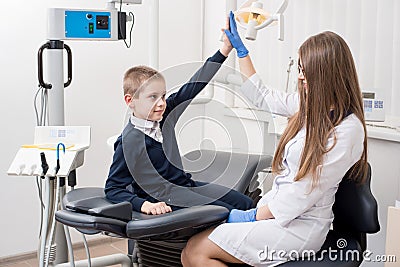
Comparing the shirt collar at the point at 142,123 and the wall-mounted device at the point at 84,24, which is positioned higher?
the wall-mounted device at the point at 84,24

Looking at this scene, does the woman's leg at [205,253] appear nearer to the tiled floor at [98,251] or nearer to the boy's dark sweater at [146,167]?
the boy's dark sweater at [146,167]

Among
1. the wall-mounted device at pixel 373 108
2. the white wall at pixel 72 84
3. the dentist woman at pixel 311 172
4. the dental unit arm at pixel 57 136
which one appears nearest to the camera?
the dentist woman at pixel 311 172

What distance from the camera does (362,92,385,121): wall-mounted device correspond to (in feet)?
8.34

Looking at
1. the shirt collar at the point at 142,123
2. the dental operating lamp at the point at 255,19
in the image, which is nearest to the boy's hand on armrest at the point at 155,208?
the shirt collar at the point at 142,123

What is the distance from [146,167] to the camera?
6.27 feet

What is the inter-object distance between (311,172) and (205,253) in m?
0.41

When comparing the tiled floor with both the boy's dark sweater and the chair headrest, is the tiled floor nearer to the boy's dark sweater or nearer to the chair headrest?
the boy's dark sweater

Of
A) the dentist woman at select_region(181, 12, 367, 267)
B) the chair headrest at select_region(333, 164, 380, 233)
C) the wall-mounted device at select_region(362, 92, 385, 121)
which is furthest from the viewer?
the wall-mounted device at select_region(362, 92, 385, 121)

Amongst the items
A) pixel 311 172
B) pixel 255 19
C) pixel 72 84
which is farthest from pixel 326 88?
pixel 72 84

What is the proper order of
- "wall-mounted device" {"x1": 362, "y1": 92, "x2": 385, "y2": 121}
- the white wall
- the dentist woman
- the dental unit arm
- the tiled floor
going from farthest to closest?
1. the tiled floor
2. the white wall
3. "wall-mounted device" {"x1": 362, "y1": 92, "x2": 385, "y2": 121}
4. the dental unit arm
5. the dentist woman

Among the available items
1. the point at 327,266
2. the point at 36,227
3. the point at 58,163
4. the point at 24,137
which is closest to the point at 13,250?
the point at 36,227

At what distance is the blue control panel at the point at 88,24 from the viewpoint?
87.1 inches

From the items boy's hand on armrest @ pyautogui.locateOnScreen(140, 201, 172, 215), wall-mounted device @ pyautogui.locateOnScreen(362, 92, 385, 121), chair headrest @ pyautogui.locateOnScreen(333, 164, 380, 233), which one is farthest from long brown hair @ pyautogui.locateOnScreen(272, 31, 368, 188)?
wall-mounted device @ pyautogui.locateOnScreen(362, 92, 385, 121)

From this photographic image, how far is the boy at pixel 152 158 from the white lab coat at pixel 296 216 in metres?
0.21
